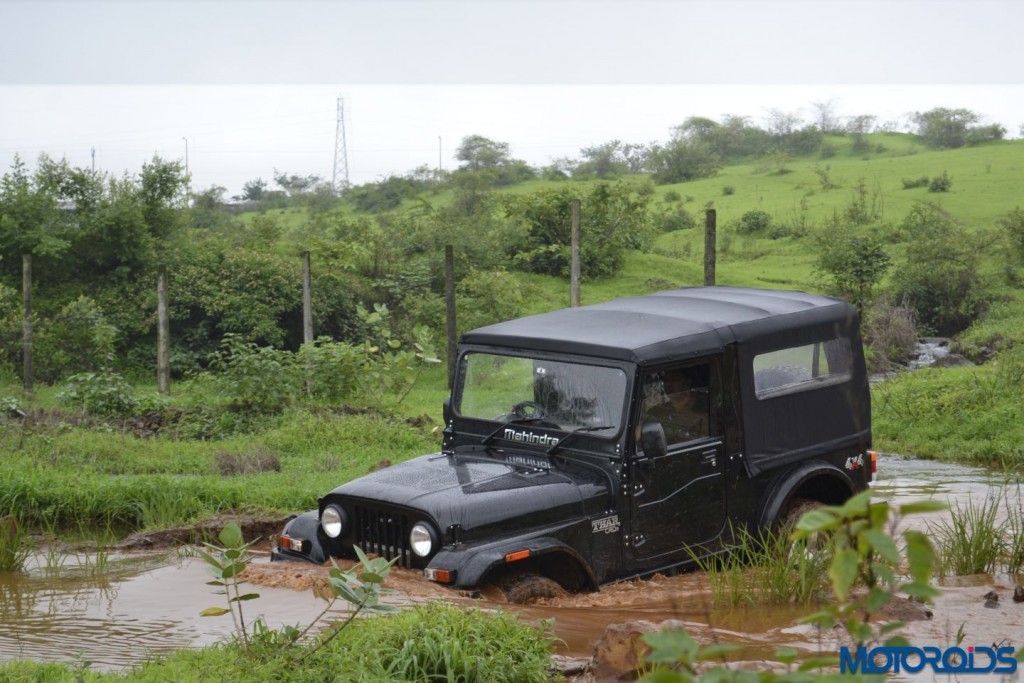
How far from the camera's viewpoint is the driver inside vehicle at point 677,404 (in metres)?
6.94

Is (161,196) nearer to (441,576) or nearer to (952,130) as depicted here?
(441,576)

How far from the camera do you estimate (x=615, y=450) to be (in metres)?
6.80

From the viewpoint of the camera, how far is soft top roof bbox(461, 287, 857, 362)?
7035 millimetres

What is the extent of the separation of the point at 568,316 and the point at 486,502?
1861mm

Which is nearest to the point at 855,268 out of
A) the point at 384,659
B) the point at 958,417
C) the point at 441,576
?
the point at 958,417

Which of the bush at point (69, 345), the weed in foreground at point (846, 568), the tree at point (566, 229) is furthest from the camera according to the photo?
the tree at point (566, 229)

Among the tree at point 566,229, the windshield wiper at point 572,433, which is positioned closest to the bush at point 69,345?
the tree at point 566,229

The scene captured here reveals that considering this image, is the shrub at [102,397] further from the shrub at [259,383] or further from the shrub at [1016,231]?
the shrub at [1016,231]

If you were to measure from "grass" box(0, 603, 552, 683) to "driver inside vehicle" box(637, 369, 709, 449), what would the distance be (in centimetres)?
203

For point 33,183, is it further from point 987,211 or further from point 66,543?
point 987,211

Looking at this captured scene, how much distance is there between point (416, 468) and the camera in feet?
23.6

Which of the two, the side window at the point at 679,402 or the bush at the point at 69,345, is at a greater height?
the side window at the point at 679,402

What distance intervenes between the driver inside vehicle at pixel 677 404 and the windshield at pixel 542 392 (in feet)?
0.73

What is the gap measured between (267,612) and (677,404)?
2.82m
